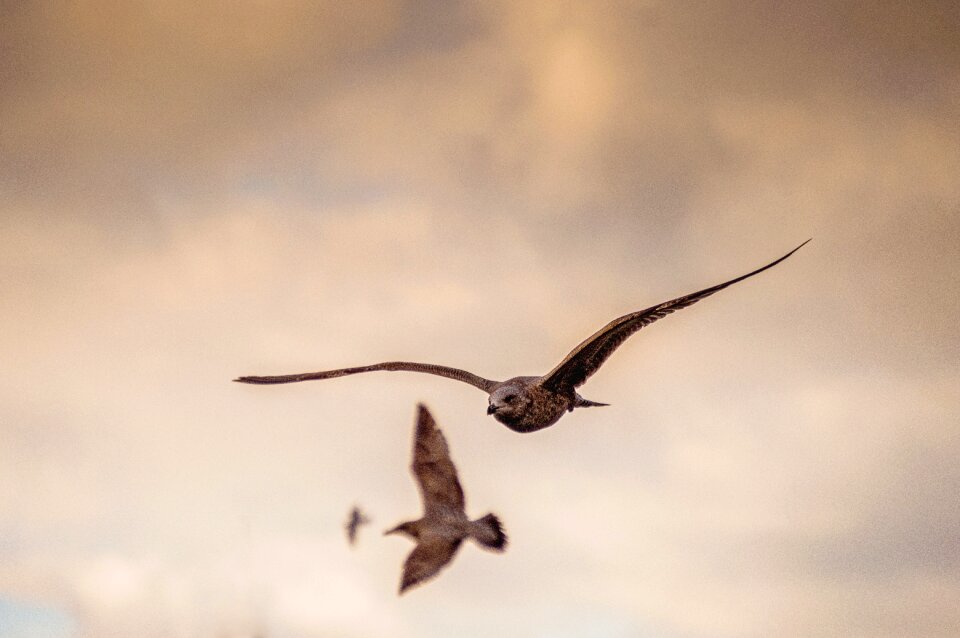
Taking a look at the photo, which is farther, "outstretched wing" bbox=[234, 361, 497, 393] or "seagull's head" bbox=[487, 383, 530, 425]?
"outstretched wing" bbox=[234, 361, 497, 393]

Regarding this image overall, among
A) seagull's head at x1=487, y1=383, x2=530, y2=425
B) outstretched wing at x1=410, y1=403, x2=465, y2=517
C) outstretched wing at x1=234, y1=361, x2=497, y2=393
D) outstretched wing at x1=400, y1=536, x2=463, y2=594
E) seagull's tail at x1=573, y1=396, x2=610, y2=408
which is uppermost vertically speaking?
outstretched wing at x1=234, y1=361, x2=497, y2=393

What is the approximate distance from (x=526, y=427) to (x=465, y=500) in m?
2.59

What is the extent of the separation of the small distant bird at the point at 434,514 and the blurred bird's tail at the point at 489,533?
104 millimetres

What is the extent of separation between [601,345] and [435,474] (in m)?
5.71

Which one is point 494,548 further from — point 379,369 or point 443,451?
point 379,369

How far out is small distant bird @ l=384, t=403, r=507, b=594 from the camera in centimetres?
2980

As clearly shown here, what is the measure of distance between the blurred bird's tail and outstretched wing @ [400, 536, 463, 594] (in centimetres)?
93

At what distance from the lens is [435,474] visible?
1187 inches

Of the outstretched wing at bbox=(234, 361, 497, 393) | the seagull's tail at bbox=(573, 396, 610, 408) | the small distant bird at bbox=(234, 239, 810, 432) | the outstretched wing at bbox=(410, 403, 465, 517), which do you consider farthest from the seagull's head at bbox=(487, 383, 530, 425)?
the outstretched wing at bbox=(234, 361, 497, 393)

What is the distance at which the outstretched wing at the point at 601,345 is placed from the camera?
91.3 feet

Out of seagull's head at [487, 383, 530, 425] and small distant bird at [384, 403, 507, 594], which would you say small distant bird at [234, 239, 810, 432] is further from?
small distant bird at [384, 403, 507, 594]

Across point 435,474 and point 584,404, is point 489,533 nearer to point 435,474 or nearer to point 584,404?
point 435,474

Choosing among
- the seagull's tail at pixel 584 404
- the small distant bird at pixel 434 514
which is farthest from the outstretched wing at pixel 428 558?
the seagull's tail at pixel 584 404

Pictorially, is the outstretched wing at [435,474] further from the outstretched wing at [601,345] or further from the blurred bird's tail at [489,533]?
the outstretched wing at [601,345]
